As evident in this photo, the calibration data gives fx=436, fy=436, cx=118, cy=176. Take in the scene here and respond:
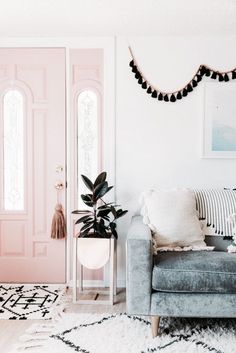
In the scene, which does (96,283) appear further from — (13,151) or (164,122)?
(164,122)

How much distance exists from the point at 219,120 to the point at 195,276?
1.57 meters

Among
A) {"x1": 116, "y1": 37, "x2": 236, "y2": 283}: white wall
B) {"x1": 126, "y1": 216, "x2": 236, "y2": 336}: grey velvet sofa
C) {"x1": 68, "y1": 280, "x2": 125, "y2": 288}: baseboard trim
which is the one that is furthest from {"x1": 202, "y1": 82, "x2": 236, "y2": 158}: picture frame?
{"x1": 68, "y1": 280, "x2": 125, "y2": 288}: baseboard trim

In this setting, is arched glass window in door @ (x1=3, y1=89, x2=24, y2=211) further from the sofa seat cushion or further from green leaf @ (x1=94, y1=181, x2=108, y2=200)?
the sofa seat cushion

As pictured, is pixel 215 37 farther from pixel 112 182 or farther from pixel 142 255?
pixel 142 255

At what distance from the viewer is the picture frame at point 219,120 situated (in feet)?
12.5

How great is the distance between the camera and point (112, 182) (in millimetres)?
3898

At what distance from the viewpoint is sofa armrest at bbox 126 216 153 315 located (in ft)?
9.23

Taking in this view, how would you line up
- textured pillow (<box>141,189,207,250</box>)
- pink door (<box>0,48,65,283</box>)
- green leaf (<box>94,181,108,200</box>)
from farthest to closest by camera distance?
pink door (<box>0,48,65,283</box>)
green leaf (<box>94,181,108,200</box>)
textured pillow (<box>141,189,207,250</box>)

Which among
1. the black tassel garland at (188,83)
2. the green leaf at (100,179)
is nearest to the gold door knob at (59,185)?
the green leaf at (100,179)

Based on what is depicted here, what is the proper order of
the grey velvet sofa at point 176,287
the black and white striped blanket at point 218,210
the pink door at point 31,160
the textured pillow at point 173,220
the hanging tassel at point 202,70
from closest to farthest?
the grey velvet sofa at point 176,287
the textured pillow at point 173,220
the black and white striped blanket at point 218,210
the hanging tassel at point 202,70
the pink door at point 31,160

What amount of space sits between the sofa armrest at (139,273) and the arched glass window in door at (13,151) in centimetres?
154

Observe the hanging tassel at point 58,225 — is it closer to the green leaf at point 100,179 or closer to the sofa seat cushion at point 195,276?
the green leaf at point 100,179

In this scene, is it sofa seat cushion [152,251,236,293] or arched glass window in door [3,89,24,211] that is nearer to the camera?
sofa seat cushion [152,251,236,293]

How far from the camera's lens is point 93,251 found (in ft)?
11.4
